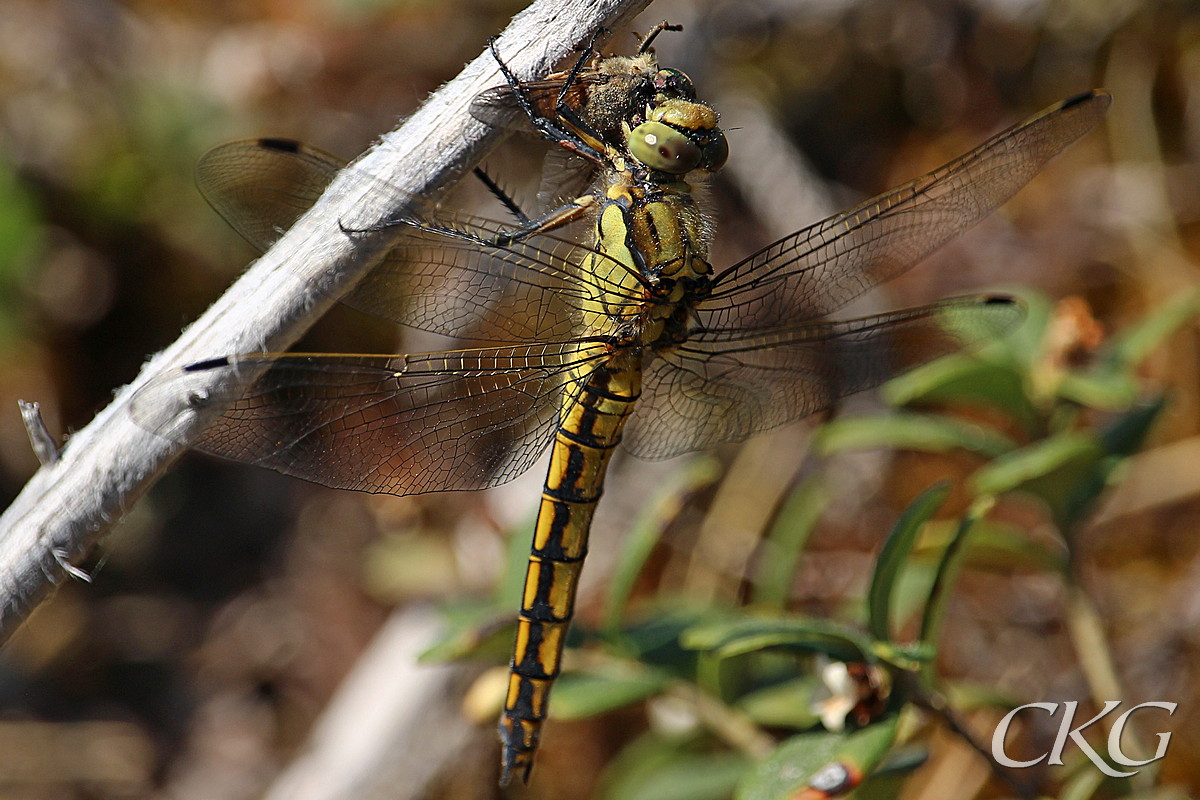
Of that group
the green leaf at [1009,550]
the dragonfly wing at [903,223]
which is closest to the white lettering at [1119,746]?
the green leaf at [1009,550]

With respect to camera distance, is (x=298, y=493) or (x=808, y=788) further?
(x=298, y=493)

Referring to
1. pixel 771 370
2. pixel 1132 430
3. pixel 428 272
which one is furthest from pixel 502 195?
pixel 1132 430

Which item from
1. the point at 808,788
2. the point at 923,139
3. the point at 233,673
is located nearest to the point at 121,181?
the point at 233,673

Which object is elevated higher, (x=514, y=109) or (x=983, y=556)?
(x=514, y=109)

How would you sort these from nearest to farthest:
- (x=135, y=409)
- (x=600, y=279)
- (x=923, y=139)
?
(x=135, y=409)
(x=600, y=279)
(x=923, y=139)

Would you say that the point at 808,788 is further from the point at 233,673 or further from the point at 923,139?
the point at 923,139
